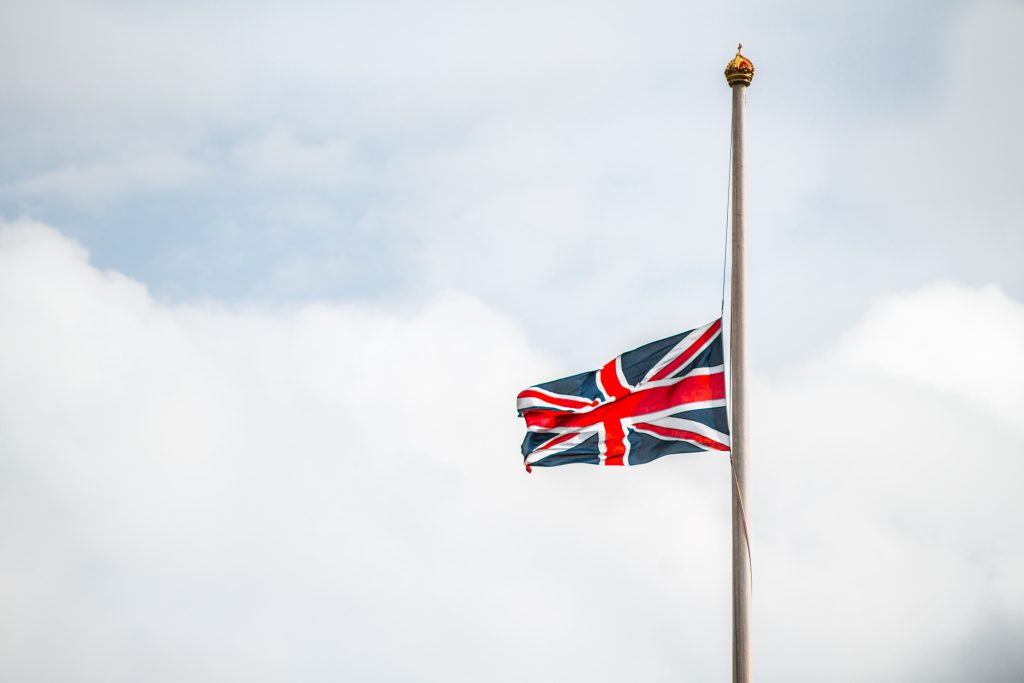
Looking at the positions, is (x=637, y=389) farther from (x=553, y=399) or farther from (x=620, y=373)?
(x=553, y=399)

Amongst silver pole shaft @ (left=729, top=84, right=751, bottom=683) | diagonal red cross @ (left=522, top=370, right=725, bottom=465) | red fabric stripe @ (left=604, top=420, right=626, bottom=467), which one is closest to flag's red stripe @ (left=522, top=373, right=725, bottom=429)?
diagonal red cross @ (left=522, top=370, right=725, bottom=465)

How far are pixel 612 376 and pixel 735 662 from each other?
6.46 metres

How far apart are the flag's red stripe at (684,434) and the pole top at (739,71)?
277 inches

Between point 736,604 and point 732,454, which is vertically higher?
point 732,454

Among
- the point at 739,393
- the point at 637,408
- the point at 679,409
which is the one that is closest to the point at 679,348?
the point at 679,409

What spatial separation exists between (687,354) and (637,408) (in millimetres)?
1617

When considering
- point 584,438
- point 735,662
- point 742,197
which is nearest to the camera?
point 735,662

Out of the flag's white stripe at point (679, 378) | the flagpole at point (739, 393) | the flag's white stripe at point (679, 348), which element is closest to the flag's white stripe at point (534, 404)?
the flag's white stripe at point (679, 378)

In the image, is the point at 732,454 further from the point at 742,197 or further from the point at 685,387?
the point at 742,197

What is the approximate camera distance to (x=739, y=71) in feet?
81.8

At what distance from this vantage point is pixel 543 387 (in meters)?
26.6

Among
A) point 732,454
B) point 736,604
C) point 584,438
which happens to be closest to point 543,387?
point 584,438

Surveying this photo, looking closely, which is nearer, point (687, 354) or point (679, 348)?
point (687, 354)

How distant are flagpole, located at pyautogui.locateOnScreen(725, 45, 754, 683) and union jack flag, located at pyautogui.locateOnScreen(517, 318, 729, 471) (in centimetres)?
70
